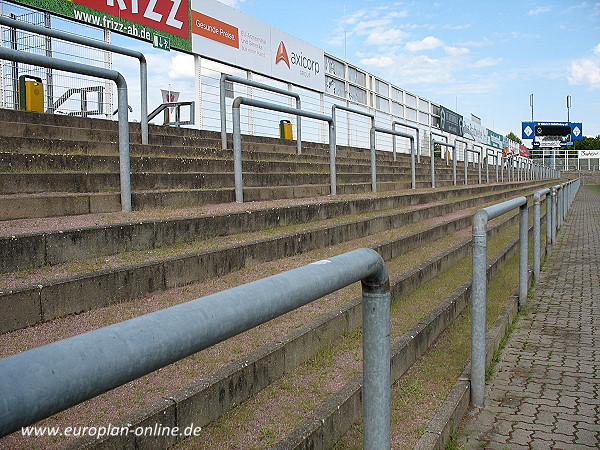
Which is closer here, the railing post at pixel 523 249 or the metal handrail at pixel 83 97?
the railing post at pixel 523 249

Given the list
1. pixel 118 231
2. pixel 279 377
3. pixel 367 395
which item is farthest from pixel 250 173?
pixel 367 395

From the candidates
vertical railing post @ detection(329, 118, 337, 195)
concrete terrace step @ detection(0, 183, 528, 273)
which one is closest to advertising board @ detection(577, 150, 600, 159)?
vertical railing post @ detection(329, 118, 337, 195)

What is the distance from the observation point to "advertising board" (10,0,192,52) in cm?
964

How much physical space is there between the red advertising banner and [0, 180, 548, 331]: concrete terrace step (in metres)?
6.94

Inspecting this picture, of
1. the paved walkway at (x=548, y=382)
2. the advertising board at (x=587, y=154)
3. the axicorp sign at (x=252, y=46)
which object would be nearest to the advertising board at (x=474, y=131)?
the axicorp sign at (x=252, y=46)

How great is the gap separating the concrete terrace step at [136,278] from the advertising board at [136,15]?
6600mm

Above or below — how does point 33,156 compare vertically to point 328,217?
above

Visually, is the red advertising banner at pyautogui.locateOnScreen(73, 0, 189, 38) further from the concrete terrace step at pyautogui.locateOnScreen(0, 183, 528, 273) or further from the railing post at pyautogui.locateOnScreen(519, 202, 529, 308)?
the railing post at pyautogui.locateOnScreen(519, 202, 529, 308)

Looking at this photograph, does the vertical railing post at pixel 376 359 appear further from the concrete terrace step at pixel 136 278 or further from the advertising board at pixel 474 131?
the advertising board at pixel 474 131

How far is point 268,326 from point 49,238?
51.7 inches

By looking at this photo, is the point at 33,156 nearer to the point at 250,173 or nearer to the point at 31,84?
the point at 250,173

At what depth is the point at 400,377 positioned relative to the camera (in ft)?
11.2

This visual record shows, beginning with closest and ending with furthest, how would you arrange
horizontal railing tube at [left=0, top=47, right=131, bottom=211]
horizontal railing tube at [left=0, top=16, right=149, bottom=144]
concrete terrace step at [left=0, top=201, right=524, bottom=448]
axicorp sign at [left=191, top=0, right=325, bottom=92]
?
concrete terrace step at [left=0, top=201, right=524, bottom=448] < horizontal railing tube at [left=0, top=47, right=131, bottom=211] < horizontal railing tube at [left=0, top=16, right=149, bottom=144] < axicorp sign at [left=191, top=0, right=325, bottom=92]

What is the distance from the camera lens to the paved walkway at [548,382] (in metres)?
3.06
